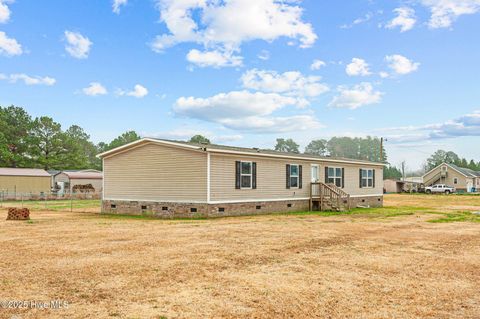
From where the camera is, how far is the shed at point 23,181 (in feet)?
134

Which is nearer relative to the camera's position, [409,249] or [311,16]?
[409,249]

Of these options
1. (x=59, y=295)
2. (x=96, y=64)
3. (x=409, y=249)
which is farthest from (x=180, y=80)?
(x=59, y=295)

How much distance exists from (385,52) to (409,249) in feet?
56.7

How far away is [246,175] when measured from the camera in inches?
769

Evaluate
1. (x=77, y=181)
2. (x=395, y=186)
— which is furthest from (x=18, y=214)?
(x=395, y=186)

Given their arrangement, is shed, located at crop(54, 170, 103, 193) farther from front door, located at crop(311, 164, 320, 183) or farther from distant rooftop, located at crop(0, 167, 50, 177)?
front door, located at crop(311, 164, 320, 183)

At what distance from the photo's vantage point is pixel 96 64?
27406 mm

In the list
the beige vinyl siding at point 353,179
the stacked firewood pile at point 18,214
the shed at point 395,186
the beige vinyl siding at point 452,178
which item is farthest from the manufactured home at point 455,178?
the stacked firewood pile at point 18,214

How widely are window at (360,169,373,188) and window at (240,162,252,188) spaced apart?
38.6 ft

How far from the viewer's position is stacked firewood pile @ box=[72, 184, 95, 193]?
148 ft

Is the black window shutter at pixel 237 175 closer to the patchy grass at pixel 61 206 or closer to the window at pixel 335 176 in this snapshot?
the window at pixel 335 176

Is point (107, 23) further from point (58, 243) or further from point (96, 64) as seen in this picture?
point (58, 243)

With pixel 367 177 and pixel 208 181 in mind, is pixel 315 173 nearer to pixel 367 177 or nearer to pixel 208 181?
pixel 367 177

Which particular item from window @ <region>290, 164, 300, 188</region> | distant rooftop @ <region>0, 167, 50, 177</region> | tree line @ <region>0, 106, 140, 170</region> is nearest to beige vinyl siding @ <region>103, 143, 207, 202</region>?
window @ <region>290, 164, 300, 188</region>
